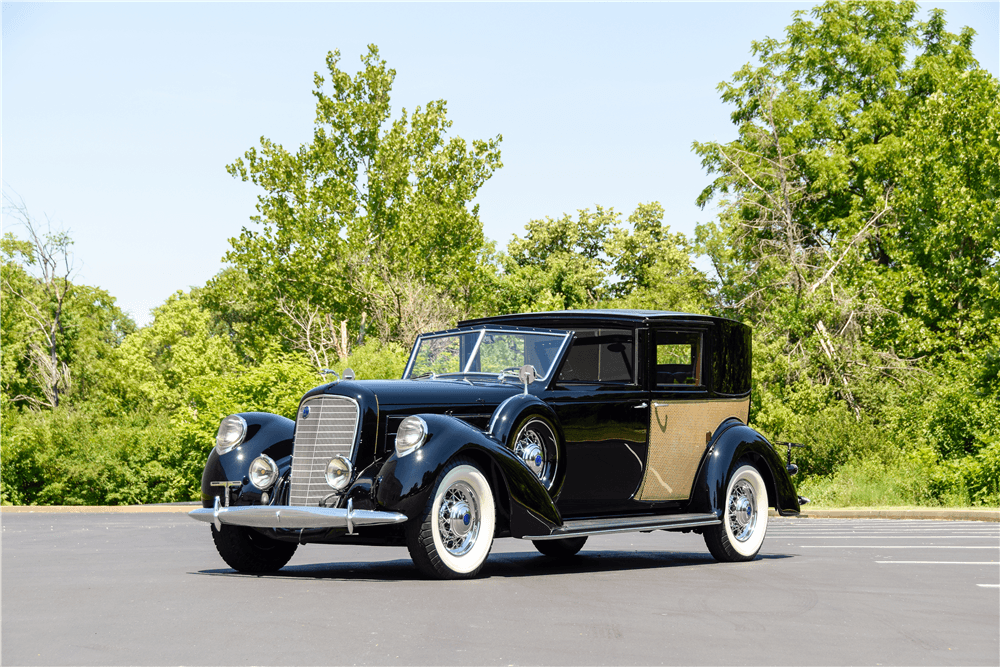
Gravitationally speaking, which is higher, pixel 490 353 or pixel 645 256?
pixel 645 256

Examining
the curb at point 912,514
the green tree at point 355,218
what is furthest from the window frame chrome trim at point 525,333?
the green tree at point 355,218

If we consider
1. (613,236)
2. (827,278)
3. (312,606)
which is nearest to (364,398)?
(312,606)

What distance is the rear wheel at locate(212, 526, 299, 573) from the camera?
10.2 meters

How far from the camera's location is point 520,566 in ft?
35.9

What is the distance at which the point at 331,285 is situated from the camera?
46.1 m

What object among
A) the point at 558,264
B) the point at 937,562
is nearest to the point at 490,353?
the point at 937,562

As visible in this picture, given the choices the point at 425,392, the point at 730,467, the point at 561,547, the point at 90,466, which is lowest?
the point at 90,466

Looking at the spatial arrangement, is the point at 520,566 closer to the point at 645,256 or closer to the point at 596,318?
the point at 596,318

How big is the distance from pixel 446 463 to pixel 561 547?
374 cm

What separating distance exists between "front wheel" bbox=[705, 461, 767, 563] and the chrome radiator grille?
405 cm

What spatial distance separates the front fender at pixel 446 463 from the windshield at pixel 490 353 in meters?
1.57

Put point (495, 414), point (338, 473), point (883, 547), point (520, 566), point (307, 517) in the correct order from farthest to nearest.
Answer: point (883, 547), point (520, 566), point (495, 414), point (338, 473), point (307, 517)

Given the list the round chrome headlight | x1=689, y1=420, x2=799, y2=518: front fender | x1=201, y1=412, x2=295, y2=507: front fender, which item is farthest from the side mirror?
x1=689, y1=420, x2=799, y2=518: front fender

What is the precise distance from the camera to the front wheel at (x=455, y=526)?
891cm
